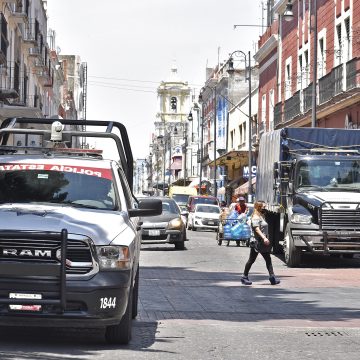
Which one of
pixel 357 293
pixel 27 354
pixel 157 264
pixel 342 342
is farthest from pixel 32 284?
pixel 157 264

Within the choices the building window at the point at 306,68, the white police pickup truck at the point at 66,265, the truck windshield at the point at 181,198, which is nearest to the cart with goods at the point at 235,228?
the building window at the point at 306,68

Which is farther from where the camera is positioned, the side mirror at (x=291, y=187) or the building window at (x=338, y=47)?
the building window at (x=338, y=47)

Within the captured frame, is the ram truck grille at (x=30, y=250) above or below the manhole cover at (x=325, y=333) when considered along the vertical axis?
above

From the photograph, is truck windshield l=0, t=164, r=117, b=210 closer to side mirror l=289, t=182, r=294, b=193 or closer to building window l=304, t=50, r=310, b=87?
side mirror l=289, t=182, r=294, b=193

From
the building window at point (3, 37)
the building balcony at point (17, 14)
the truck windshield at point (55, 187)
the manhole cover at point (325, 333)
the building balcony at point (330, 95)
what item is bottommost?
the manhole cover at point (325, 333)

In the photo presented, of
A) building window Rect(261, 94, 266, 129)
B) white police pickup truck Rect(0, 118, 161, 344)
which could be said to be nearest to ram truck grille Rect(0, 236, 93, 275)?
white police pickup truck Rect(0, 118, 161, 344)

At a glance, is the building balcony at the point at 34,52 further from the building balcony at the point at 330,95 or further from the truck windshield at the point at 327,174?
the truck windshield at the point at 327,174

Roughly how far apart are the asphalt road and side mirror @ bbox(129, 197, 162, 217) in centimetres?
133

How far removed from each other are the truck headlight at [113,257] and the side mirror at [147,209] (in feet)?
3.76

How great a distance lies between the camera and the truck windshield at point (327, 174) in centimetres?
2388

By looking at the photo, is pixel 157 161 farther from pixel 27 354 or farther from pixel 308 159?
pixel 27 354

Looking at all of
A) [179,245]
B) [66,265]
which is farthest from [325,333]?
[179,245]

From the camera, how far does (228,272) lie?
21.5 meters

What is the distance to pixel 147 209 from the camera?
10.7m
